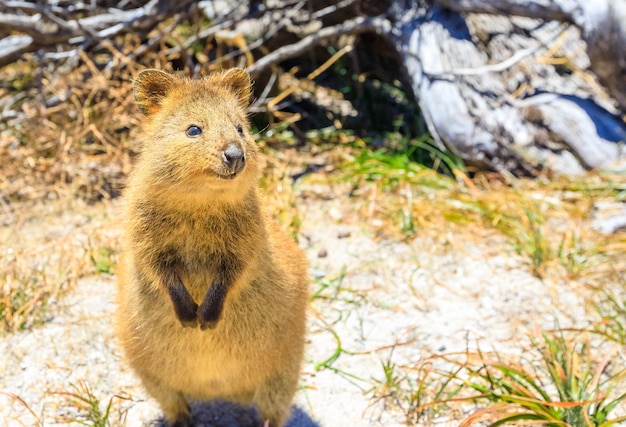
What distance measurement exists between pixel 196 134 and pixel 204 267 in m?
0.53

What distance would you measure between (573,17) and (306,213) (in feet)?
7.55

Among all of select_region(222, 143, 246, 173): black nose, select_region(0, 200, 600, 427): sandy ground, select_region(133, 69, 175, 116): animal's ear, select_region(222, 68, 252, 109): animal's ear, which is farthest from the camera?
select_region(0, 200, 600, 427): sandy ground

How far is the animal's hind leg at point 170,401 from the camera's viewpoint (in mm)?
3260

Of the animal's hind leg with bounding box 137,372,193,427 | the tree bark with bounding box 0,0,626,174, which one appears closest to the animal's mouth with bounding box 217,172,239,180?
the animal's hind leg with bounding box 137,372,193,427

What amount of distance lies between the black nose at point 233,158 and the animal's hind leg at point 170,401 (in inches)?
44.5

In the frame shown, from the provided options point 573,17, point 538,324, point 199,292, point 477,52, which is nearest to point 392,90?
point 477,52

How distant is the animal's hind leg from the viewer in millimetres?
3260

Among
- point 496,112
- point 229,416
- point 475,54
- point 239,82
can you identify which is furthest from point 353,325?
point 475,54

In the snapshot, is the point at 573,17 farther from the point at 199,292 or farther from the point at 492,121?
the point at 199,292

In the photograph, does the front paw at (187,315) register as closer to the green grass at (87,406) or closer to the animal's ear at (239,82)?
the green grass at (87,406)

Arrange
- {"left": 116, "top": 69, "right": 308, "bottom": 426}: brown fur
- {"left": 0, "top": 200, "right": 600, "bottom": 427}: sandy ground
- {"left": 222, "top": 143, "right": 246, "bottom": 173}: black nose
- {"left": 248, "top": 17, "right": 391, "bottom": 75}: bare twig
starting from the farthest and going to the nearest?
{"left": 248, "top": 17, "right": 391, "bottom": 75}: bare twig → {"left": 0, "top": 200, "right": 600, "bottom": 427}: sandy ground → {"left": 116, "top": 69, "right": 308, "bottom": 426}: brown fur → {"left": 222, "top": 143, "right": 246, "bottom": 173}: black nose

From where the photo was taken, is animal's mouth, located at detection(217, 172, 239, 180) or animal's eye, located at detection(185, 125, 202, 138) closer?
animal's mouth, located at detection(217, 172, 239, 180)

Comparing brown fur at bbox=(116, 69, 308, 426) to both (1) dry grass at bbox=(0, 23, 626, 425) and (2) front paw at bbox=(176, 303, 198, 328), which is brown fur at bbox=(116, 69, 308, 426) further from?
(1) dry grass at bbox=(0, 23, 626, 425)

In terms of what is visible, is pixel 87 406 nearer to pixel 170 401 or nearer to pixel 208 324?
pixel 170 401
